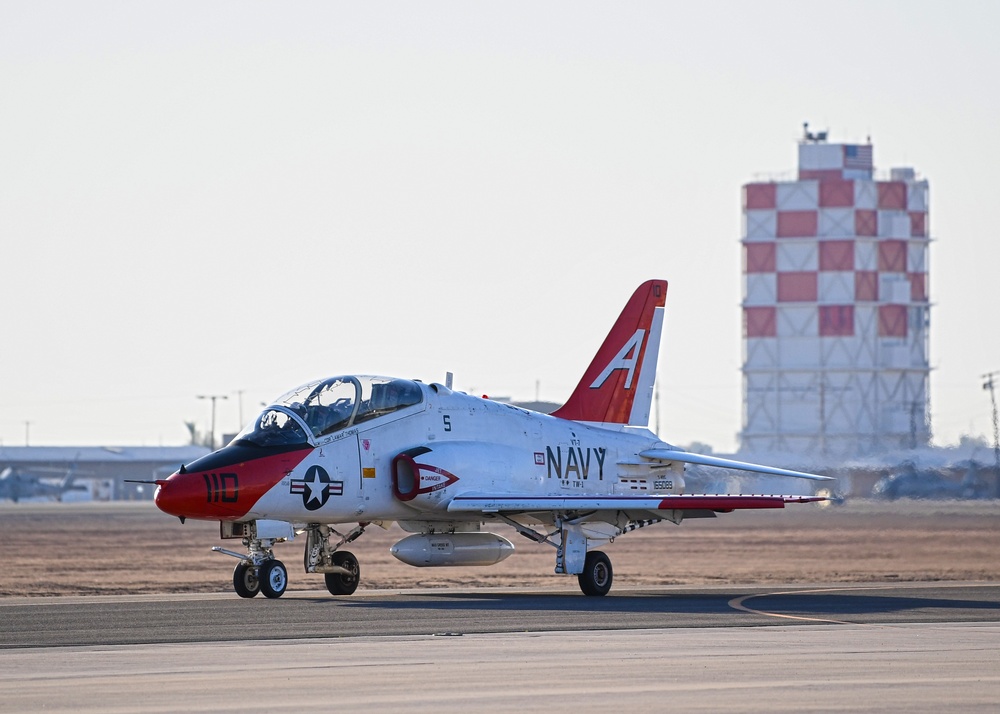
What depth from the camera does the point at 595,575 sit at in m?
25.2

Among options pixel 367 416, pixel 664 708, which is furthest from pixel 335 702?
pixel 367 416

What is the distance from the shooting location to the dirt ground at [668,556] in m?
31.1

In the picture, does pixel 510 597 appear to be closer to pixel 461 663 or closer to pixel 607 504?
pixel 607 504

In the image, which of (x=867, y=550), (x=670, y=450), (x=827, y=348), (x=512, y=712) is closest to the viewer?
(x=512, y=712)

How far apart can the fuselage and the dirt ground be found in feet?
11.6

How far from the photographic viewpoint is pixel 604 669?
14.4 m

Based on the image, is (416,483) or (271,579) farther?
(416,483)

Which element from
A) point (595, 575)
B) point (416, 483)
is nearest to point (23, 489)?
point (416, 483)

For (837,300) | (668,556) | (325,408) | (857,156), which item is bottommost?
(668,556)

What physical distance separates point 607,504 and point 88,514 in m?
74.9

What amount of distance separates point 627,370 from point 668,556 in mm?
13110

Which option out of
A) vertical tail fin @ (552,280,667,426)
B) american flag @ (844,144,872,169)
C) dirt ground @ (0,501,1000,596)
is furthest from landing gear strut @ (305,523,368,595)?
american flag @ (844,144,872,169)

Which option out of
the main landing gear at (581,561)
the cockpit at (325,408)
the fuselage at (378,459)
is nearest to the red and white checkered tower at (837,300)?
the fuselage at (378,459)

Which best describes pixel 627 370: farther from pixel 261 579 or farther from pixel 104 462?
pixel 104 462
